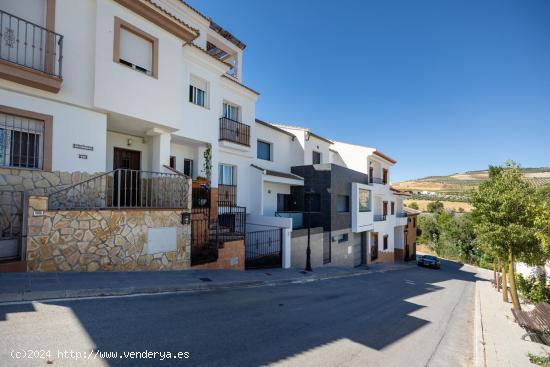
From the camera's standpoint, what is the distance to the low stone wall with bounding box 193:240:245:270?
10602 mm

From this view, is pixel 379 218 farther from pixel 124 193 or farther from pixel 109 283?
pixel 109 283

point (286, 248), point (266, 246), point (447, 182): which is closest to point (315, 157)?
point (286, 248)

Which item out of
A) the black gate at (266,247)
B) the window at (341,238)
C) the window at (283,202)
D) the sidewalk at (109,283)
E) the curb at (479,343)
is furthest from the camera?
the window at (341,238)

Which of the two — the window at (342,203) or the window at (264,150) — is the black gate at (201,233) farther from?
the window at (342,203)

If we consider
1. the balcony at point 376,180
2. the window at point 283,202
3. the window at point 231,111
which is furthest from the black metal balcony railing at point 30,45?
the balcony at point 376,180

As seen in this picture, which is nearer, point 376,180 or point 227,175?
→ point 227,175

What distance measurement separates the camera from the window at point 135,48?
28.8 ft

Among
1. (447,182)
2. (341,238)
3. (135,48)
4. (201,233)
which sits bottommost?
(341,238)

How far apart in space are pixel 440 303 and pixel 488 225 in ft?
12.5

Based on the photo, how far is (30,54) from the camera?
7340mm

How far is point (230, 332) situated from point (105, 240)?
4.69m

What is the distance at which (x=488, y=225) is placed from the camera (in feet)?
37.2

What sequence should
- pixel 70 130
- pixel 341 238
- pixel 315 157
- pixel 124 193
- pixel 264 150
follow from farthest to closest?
pixel 315 157
pixel 341 238
pixel 264 150
pixel 124 193
pixel 70 130

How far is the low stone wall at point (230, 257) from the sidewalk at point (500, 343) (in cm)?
812
